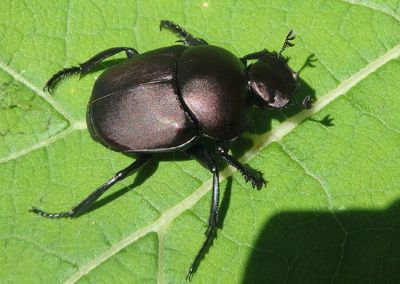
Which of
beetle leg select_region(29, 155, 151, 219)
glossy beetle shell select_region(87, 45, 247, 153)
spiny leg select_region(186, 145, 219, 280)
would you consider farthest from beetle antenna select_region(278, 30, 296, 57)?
beetle leg select_region(29, 155, 151, 219)

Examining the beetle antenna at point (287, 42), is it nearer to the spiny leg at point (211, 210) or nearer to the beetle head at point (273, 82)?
the beetle head at point (273, 82)

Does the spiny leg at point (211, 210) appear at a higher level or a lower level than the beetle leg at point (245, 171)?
lower

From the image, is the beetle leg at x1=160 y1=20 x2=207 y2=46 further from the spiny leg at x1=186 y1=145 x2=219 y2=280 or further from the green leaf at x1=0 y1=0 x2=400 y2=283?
the spiny leg at x1=186 y1=145 x2=219 y2=280

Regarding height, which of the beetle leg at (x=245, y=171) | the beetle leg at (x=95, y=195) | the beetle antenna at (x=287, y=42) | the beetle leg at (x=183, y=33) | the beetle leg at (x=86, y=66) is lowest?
the beetle leg at (x=95, y=195)

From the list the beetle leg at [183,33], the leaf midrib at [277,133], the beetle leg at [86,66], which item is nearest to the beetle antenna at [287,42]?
the leaf midrib at [277,133]

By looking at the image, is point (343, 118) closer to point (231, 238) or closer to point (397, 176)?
point (397, 176)

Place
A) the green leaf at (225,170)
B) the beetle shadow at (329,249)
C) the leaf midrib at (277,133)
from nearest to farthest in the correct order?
the beetle shadow at (329,249)
the green leaf at (225,170)
the leaf midrib at (277,133)

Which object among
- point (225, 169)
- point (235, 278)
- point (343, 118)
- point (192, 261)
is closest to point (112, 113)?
point (225, 169)
